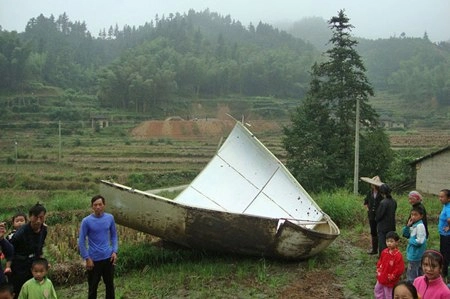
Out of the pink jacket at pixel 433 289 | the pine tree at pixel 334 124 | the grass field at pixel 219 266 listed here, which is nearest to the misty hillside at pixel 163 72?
the pine tree at pixel 334 124

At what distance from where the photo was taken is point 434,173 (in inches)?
729

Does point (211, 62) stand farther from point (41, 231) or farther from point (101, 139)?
point (41, 231)

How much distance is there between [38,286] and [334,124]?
1787 cm

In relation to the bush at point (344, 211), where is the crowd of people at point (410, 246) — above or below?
above

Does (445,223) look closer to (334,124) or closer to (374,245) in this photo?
(374,245)

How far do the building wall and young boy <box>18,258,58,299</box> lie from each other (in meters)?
17.7

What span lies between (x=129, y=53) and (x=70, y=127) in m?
40.9

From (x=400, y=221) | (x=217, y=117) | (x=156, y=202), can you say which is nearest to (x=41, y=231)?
(x=156, y=202)

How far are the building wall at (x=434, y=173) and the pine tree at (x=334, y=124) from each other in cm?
151

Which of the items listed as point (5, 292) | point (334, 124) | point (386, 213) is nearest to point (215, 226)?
point (386, 213)

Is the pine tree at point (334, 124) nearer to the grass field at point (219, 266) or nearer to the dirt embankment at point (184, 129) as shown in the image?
the grass field at point (219, 266)

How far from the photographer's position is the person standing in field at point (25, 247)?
4145mm

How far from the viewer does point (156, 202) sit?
637 centimetres

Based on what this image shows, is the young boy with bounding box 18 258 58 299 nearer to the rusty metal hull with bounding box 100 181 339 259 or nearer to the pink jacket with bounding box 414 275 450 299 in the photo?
the rusty metal hull with bounding box 100 181 339 259
